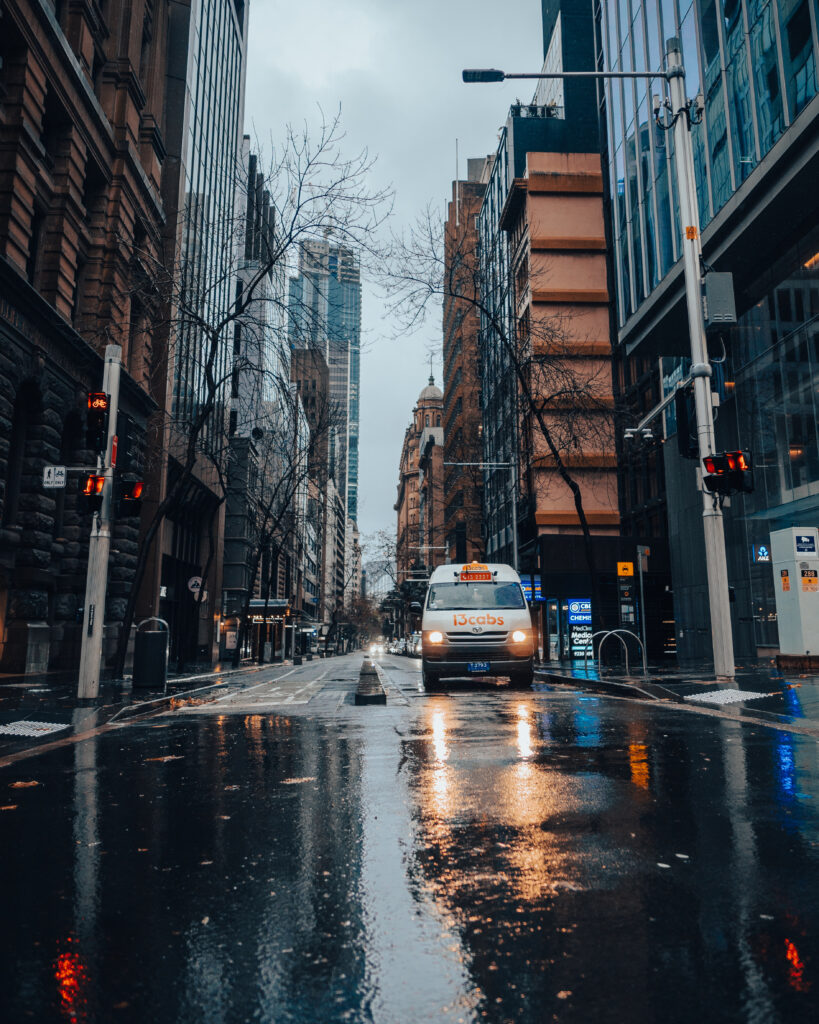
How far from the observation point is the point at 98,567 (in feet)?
45.9

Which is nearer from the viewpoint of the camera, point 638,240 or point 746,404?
point 746,404

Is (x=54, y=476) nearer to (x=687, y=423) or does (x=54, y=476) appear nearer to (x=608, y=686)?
(x=608, y=686)

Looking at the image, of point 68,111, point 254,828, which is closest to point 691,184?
point 254,828

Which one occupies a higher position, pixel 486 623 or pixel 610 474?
pixel 610 474

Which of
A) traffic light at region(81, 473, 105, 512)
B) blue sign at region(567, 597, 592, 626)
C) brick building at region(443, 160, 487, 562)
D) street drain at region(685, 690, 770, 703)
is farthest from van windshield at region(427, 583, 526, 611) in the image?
brick building at region(443, 160, 487, 562)

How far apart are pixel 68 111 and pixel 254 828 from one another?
25307 millimetres

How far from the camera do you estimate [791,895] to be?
3146mm

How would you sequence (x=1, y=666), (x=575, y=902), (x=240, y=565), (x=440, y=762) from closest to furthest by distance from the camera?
1. (x=575, y=902)
2. (x=440, y=762)
3. (x=1, y=666)
4. (x=240, y=565)

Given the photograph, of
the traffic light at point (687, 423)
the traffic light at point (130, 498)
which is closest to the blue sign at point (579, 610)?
the traffic light at point (687, 423)

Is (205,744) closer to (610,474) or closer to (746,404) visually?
(746,404)

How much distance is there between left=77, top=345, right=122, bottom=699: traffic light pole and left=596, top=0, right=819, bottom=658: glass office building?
12.4 m

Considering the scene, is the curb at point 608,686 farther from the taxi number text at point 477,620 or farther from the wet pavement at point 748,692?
the taxi number text at point 477,620

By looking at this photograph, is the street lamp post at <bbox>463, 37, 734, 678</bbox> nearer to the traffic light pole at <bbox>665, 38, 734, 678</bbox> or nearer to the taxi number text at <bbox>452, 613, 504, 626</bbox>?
the traffic light pole at <bbox>665, 38, 734, 678</bbox>

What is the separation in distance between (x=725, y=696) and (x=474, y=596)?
571cm
